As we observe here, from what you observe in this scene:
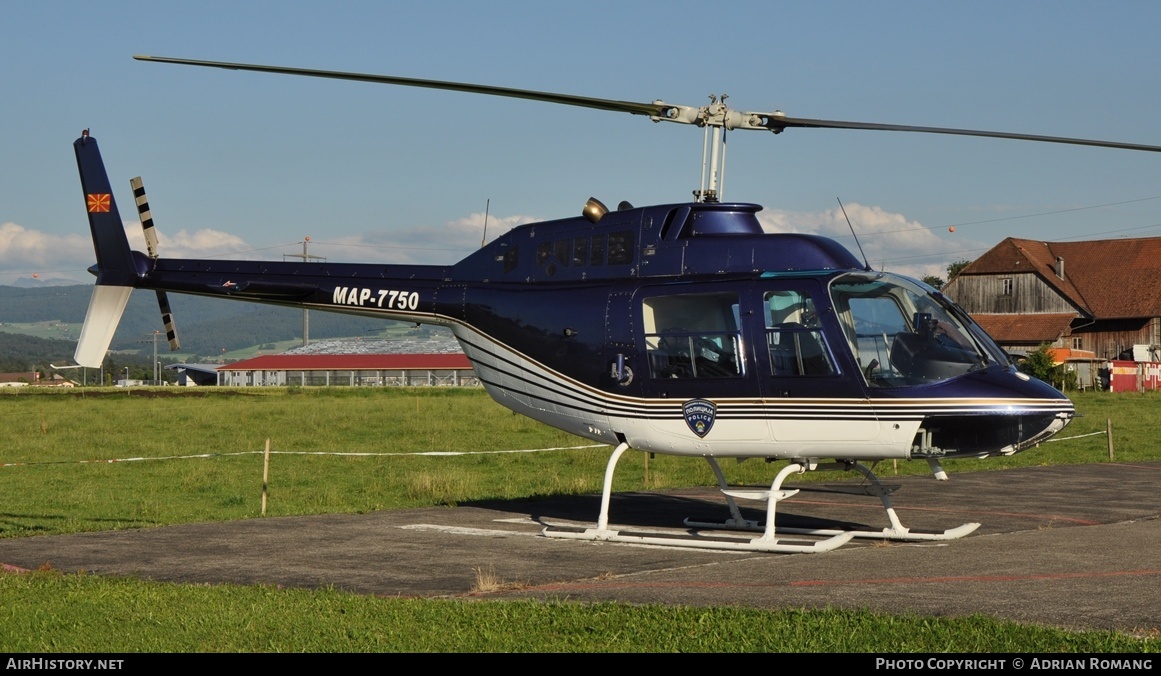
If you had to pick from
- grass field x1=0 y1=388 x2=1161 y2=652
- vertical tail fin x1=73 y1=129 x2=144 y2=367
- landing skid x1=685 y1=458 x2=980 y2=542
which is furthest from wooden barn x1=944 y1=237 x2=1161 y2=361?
vertical tail fin x1=73 y1=129 x2=144 y2=367

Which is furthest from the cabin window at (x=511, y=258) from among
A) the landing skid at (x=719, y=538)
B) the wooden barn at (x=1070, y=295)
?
the wooden barn at (x=1070, y=295)

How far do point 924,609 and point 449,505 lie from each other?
11201 millimetres

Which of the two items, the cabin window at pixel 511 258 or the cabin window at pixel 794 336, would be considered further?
the cabin window at pixel 511 258

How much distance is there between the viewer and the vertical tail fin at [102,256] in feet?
65.5

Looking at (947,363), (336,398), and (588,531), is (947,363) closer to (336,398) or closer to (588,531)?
(588,531)

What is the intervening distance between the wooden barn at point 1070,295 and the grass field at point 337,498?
23.6m

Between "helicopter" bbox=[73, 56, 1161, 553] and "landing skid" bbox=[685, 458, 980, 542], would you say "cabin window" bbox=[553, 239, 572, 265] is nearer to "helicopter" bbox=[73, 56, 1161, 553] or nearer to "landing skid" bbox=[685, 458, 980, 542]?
"helicopter" bbox=[73, 56, 1161, 553]

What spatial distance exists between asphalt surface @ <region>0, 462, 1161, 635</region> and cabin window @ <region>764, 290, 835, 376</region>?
6.03 ft

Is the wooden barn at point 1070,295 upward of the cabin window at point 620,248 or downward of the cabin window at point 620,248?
upward

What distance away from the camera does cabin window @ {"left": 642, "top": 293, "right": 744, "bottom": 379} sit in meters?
15.2

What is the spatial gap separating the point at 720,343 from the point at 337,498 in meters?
11.1

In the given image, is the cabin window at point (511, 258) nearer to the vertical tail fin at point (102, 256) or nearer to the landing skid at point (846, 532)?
the landing skid at point (846, 532)

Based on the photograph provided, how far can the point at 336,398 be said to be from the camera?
7756 centimetres

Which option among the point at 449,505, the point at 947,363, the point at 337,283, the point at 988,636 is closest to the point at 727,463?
the point at 449,505
